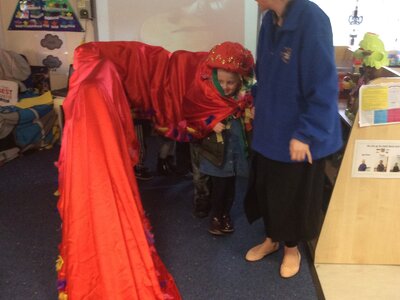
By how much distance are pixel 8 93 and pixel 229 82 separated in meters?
1.97

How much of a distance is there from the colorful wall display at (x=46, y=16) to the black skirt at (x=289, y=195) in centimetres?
227

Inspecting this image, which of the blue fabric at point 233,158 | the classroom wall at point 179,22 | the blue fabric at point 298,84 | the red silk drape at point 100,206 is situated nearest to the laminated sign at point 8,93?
the classroom wall at point 179,22

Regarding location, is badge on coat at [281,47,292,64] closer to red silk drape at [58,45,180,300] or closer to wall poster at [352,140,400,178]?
wall poster at [352,140,400,178]

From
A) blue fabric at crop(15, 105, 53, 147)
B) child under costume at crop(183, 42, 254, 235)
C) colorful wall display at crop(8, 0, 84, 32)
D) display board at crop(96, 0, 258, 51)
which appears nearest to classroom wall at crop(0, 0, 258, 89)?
display board at crop(96, 0, 258, 51)

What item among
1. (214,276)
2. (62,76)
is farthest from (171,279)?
(62,76)

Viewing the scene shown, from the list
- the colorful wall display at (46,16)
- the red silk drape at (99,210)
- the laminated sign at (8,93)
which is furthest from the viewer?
the colorful wall display at (46,16)

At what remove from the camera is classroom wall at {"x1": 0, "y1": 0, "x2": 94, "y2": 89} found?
3309 millimetres

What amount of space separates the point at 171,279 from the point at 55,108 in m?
1.91

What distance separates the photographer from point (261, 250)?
183 centimetres

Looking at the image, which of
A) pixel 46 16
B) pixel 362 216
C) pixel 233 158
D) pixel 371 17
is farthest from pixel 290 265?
pixel 46 16

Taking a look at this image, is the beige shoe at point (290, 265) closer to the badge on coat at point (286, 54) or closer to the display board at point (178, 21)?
the badge on coat at point (286, 54)

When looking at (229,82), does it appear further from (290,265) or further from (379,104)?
(290,265)

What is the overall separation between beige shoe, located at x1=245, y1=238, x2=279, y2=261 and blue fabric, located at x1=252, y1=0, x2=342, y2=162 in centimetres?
53

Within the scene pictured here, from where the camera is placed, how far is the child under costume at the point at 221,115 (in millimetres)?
1700
